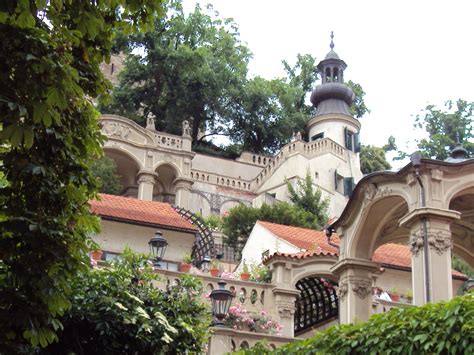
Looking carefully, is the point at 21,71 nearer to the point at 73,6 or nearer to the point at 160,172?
the point at 73,6

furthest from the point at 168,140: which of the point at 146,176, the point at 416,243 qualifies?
the point at 416,243

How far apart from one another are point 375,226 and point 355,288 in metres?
1.29

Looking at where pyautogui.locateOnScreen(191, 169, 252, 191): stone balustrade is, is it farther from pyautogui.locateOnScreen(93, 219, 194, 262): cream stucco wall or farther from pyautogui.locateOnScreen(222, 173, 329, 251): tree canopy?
pyautogui.locateOnScreen(93, 219, 194, 262): cream stucco wall

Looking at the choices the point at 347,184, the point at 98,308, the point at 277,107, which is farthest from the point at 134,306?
the point at 277,107

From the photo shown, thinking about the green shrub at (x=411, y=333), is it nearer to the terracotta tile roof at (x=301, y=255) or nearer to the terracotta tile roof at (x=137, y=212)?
the terracotta tile roof at (x=301, y=255)

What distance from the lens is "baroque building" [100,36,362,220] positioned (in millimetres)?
53219

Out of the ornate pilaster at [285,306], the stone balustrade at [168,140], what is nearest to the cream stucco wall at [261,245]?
the ornate pilaster at [285,306]

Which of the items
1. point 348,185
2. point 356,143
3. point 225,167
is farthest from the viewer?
point 356,143

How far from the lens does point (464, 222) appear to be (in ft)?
55.9

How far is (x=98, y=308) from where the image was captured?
11.5 metres

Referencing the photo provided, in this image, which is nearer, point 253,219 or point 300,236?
point 300,236

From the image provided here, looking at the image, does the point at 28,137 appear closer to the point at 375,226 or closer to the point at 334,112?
the point at 375,226

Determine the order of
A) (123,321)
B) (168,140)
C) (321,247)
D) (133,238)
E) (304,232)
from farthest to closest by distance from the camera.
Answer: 1. (168,140)
2. (304,232)
3. (133,238)
4. (321,247)
5. (123,321)

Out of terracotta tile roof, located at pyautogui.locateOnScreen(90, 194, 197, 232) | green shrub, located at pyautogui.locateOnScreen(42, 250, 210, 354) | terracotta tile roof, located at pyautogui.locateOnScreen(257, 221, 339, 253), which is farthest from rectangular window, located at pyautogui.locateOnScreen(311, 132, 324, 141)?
green shrub, located at pyautogui.locateOnScreen(42, 250, 210, 354)
